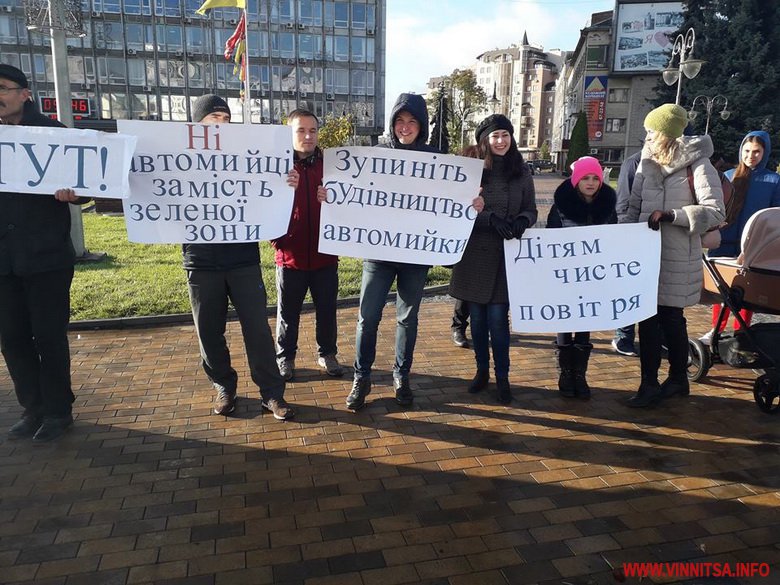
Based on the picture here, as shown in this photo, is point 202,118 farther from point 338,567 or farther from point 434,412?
point 338,567

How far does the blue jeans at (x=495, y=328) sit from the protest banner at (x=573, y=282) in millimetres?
170

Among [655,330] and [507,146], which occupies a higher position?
[507,146]

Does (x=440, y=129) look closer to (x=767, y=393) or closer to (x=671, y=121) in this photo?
(x=671, y=121)

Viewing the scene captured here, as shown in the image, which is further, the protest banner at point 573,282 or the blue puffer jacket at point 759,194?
the blue puffer jacket at point 759,194

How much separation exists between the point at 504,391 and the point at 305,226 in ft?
6.61

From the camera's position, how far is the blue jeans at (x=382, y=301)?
14.2 feet

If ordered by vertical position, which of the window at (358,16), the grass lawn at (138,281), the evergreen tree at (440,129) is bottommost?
the grass lawn at (138,281)

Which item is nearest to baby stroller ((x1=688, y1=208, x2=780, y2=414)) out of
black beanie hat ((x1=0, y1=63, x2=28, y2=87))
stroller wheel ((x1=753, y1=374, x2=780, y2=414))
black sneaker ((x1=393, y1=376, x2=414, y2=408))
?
stroller wheel ((x1=753, y1=374, x2=780, y2=414))

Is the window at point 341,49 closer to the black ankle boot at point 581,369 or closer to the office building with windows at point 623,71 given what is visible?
the office building with windows at point 623,71

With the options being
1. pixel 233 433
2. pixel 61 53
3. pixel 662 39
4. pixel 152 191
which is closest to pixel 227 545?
pixel 233 433

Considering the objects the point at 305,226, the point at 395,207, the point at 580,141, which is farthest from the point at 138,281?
the point at 580,141

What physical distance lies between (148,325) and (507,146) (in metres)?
4.43

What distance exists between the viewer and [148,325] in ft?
21.4

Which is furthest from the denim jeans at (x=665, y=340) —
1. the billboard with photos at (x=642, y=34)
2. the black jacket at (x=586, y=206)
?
the billboard with photos at (x=642, y=34)
